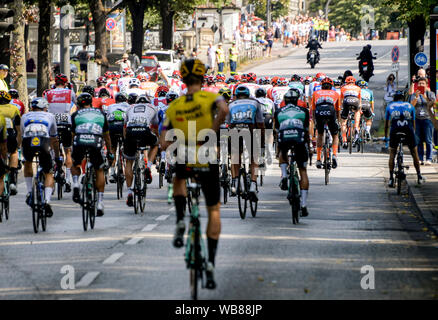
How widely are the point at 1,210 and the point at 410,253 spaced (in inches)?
255

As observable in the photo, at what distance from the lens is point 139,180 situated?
1717 cm

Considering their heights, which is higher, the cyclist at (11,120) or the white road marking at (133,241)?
the cyclist at (11,120)

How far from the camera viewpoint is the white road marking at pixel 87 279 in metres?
10.8

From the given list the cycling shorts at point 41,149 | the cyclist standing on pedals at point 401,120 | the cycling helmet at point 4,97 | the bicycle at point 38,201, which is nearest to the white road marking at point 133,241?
the bicycle at point 38,201

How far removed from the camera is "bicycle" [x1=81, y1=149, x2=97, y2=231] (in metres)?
15.1

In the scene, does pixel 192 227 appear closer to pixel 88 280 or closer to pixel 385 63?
pixel 88 280

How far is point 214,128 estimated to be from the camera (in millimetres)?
10109

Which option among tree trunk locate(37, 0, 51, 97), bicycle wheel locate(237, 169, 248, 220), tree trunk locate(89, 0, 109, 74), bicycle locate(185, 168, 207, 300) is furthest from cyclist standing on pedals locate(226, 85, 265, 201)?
tree trunk locate(89, 0, 109, 74)

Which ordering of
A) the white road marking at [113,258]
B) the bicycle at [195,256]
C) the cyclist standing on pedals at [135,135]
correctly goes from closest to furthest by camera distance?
the bicycle at [195,256], the white road marking at [113,258], the cyclist standing on pedals at [135,135]

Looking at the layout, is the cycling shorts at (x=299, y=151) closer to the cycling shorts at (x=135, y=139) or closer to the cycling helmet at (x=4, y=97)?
the cycling shorts at (x=135, y=139)

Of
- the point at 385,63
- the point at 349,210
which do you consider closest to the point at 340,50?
the point at 385,63

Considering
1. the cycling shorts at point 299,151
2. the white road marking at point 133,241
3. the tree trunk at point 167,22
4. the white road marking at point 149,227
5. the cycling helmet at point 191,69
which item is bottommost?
the white road marking at point 149,227

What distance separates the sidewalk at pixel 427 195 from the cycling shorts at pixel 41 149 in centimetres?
542

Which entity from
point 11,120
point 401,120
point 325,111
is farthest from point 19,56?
point 401,120
